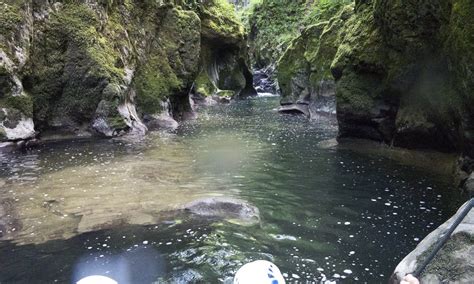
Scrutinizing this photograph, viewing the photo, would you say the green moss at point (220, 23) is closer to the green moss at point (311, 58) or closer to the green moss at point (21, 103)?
the green moss at point (311, 58)

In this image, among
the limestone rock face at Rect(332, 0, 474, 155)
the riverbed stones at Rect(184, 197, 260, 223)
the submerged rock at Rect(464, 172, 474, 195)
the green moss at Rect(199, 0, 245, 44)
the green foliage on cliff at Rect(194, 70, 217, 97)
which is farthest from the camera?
the green foliage on cliff at Rect(194, 70, 217, 97)

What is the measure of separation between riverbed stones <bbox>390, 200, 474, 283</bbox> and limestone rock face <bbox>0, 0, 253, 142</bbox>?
12.8 meters

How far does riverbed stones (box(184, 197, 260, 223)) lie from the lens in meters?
7.88

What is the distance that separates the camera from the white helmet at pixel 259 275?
3.35 metres

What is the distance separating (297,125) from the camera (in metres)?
20.5

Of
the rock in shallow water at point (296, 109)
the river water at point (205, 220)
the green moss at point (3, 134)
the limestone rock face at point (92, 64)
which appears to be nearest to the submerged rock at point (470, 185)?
the river water at point (205, 220)

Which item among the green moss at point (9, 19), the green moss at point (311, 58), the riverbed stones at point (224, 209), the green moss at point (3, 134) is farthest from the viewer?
the green moss at point (311, 58)

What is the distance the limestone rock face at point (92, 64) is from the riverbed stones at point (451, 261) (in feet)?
42.1

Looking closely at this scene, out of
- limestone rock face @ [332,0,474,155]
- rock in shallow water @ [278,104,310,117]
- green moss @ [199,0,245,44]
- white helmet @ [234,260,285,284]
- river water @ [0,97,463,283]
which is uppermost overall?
green moss @ [199,0,245,44]

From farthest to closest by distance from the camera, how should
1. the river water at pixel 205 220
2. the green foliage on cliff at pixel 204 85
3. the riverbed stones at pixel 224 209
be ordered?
the green foliage on cliff at pixel 204 85, the riverbed stones at pixel 224 209, the river water at pixel 205 220

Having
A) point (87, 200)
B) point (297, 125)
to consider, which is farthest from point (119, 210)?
point (297, 125)

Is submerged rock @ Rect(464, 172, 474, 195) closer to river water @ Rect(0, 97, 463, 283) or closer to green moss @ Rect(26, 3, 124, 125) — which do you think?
river water @ Rect(0, 97, 463, 283)

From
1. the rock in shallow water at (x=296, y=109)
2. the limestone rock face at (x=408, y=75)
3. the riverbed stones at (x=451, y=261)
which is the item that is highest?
the limestone rock face at (x=408, y=75)

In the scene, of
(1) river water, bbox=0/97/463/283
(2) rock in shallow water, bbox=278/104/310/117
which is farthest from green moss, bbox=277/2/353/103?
(1) river water, bbox=0/97/463/283
